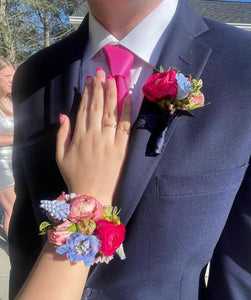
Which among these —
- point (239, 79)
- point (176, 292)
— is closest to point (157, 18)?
point (239, 79)

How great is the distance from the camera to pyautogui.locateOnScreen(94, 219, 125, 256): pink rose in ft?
2.81

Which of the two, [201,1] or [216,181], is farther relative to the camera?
[201,1]

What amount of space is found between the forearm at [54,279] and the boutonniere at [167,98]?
0.38 metres

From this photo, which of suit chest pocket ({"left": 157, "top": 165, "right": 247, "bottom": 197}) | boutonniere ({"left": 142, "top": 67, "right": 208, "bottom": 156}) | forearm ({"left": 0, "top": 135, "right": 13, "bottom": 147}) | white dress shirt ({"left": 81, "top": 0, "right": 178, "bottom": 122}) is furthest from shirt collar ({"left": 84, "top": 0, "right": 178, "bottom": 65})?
forearm ({"left": 0, "top": 135, "right": 13, "bottom": 147})

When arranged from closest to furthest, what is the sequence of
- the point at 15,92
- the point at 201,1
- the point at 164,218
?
the point at 164,218 → the point at 15,92 → the point at 201,1

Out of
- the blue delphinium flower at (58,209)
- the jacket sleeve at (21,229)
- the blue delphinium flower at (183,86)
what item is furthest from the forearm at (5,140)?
the blue delphinium flower at (183,86)

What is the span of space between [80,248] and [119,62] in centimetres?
58

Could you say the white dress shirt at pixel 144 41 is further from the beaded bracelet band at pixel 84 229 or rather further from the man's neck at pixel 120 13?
the beaded bracelet band at pixel 84 229

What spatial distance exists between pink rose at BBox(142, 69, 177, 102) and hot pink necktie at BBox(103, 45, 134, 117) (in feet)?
0.35

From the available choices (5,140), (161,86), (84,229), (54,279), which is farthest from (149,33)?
Result: (5,140)

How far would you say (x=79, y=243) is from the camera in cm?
86

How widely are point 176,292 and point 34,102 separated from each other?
83 centimetres

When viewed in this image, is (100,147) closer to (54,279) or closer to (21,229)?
(54,279)

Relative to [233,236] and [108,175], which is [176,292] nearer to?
[233,236]
